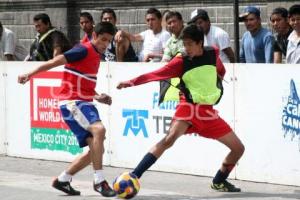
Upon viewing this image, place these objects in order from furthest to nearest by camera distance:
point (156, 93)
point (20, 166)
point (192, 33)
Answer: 1. point (20, 166)
2. point (156, 93)
3. point (192, 33)

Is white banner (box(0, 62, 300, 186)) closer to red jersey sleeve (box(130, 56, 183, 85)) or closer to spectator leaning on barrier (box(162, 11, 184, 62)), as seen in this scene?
spectator leaning on barrier (box(162, 11, 184, 62))

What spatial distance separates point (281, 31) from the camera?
11.8 metres

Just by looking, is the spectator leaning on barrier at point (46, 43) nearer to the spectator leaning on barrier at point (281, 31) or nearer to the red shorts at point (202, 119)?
the spectator leaning on barrier at point (281, 31)

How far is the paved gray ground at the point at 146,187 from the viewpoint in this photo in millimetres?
9930

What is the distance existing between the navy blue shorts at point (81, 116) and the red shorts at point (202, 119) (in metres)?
0.89

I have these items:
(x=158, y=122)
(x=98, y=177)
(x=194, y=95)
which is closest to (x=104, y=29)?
(x=194, y=95)

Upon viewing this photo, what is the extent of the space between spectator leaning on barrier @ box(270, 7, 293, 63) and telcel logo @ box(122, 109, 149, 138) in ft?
5.73

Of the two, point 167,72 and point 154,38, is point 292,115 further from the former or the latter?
point 154,38

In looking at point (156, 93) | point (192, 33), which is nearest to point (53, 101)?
point (156, 93)

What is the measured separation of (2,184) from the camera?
35.7 ft

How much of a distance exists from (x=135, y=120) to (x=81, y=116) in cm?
199

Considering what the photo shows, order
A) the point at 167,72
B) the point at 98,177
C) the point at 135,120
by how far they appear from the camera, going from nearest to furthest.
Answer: the point at 167,72 < the point at 98,177 < the point at 135,120

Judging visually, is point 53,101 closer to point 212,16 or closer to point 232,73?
point 232,73

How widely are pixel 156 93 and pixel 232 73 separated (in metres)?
1.12
